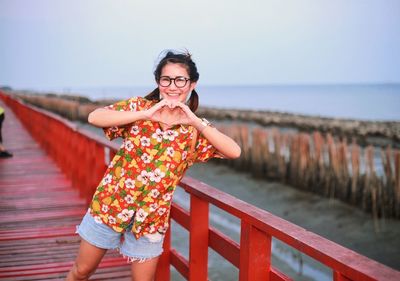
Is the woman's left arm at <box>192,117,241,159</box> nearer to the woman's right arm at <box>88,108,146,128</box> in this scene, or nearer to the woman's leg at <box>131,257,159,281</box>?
the woman's right arm at <box>88,108,146,128</box>

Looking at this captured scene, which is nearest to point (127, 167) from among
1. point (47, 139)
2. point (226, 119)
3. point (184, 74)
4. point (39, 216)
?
point (184, 74)

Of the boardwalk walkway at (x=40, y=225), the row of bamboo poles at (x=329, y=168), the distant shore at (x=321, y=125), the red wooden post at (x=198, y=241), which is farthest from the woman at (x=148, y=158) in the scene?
the distant shore at (x=321, y=125)

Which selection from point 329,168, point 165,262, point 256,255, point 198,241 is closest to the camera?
point 256,255

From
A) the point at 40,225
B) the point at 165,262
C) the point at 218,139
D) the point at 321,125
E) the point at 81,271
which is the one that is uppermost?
the point at 218,139

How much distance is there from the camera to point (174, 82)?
1.91 meters

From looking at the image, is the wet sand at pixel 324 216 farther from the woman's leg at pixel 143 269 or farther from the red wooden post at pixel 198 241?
the woman's leg at pixel 143 269

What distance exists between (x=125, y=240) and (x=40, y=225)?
2.68 m

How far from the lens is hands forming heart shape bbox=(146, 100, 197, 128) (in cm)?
184

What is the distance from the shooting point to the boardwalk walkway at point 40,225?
326 centimetres

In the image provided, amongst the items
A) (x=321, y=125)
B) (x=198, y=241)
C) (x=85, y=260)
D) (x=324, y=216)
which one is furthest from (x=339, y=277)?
(x=321, y=125)

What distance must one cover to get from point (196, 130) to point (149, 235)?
0.47 meters

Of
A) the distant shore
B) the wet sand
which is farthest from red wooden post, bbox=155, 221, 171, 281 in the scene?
the distant shore

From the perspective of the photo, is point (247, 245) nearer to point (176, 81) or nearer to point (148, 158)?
point (148, 158)

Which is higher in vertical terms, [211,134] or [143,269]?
[211,134]
